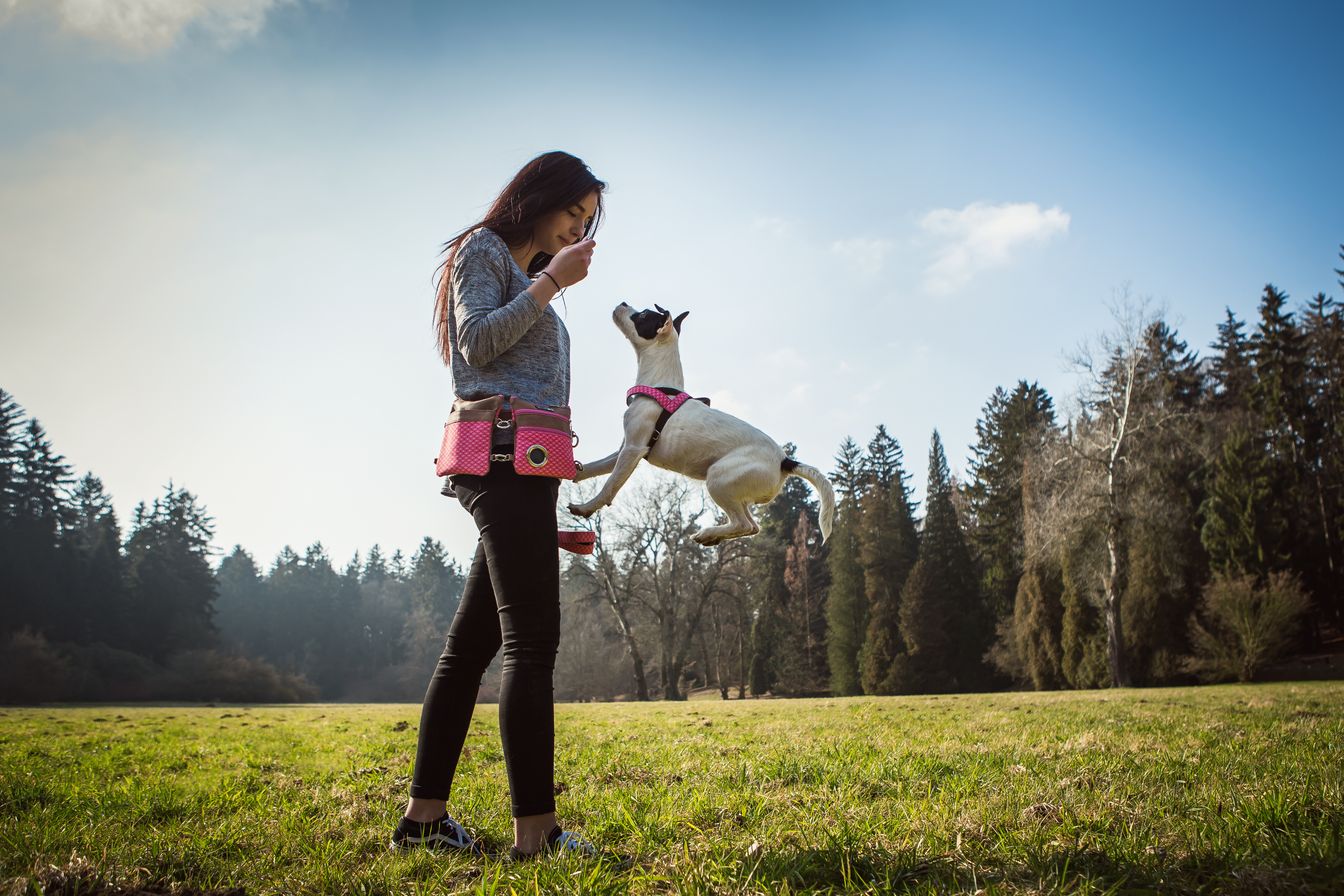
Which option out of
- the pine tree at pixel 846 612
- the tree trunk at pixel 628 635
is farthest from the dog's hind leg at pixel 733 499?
the pine tree at pixel 846 612

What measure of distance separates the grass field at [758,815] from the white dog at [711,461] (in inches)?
40.6

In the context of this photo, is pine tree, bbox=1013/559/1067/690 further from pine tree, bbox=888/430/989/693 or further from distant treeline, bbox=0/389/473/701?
distant treeline, bbox=0/389/473/701

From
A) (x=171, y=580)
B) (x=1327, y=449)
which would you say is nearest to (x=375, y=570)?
(x=171, y=580)

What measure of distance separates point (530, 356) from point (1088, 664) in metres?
27.3

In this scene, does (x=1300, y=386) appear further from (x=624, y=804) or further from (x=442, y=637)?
(x=442, y=637)

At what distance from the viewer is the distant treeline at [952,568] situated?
838 inches

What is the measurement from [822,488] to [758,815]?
125 centimetres

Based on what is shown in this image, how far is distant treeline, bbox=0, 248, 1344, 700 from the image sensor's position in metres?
21.3

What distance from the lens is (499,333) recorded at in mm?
2174

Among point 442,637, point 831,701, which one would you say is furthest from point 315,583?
point 831,701

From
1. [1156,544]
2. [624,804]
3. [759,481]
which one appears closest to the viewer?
[759,481]

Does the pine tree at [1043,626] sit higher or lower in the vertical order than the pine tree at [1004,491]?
lower

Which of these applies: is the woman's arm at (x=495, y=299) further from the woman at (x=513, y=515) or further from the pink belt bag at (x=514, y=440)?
the pink belt bag at (x=514, y=440)

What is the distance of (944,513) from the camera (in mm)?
33312
